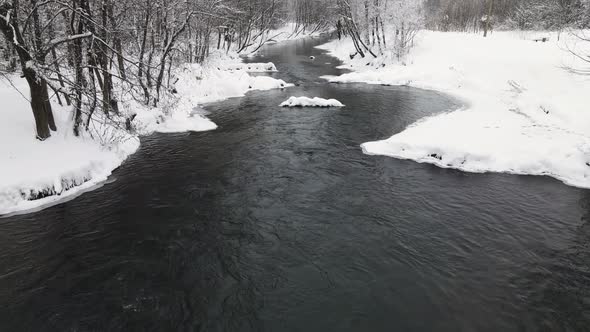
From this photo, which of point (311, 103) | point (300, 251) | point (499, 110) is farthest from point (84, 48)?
point (499, 110)

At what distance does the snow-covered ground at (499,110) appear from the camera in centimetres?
1507

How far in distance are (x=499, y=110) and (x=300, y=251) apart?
60.9ft

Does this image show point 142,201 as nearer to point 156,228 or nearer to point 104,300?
point 156,228

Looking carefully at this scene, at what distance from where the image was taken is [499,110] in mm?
22094

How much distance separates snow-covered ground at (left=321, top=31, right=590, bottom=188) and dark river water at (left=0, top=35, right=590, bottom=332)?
121cm

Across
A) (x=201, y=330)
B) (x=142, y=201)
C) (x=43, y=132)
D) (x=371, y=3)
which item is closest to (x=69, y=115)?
(x=43, y=132)

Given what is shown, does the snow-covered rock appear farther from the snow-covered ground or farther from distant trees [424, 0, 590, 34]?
distant trees [424, 0, 590, 34]

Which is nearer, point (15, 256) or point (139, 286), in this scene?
point (139, 286)

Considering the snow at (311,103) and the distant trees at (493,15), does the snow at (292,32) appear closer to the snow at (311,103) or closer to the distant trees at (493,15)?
the distant trees at (493,15)

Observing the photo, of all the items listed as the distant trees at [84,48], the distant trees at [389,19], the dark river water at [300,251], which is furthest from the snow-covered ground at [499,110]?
the distant trees at [84,48]

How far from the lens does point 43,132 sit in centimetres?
1367

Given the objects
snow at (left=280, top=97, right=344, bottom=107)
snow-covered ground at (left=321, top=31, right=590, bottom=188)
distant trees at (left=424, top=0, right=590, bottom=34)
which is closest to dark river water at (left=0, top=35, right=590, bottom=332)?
snow-covered ground at (left=321, top=31, right=590, bottom=188)

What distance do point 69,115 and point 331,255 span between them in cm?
1307

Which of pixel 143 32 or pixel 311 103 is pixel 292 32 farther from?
pixel 311 103
